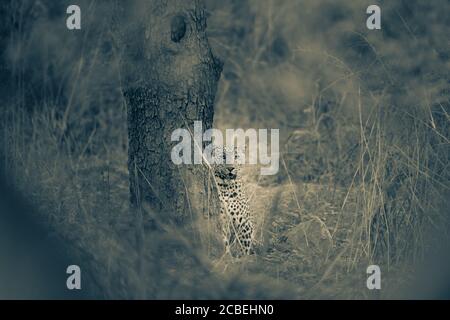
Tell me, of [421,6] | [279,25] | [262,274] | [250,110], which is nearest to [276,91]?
[250,110]

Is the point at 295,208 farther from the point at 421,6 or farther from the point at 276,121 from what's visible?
the point at 421,6

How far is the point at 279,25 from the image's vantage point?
5387 millimetres

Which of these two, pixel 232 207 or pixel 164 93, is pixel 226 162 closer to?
pixel 232 207

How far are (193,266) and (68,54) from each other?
255cm

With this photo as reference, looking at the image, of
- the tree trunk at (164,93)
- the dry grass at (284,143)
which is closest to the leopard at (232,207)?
the dry grass at (284,143)

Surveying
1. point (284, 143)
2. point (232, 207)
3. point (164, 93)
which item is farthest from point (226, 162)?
point (284, 143)

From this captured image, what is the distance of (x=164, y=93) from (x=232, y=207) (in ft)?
3.20

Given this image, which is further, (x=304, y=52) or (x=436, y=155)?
(x=304, y=52)

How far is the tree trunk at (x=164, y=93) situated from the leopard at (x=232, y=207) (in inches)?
11.9

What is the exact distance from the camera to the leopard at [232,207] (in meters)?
3.44

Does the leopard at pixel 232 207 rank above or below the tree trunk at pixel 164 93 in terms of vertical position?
below

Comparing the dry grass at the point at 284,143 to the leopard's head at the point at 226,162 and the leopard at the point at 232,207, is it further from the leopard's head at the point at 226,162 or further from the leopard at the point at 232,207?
the leopard's head at the point at 226,162

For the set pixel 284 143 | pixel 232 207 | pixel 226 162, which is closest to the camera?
pixel 226 162

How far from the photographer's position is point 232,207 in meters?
3.60
